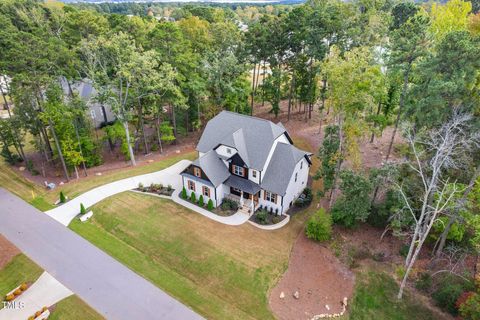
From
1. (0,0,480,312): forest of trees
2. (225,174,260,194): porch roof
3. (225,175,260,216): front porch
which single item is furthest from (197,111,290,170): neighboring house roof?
(0,0,480,312): forest of trees

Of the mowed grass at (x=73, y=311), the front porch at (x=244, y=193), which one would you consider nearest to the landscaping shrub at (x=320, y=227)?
the front porch at (x=244, y=193)

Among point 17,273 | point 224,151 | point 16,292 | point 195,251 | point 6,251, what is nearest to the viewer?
point 16,292

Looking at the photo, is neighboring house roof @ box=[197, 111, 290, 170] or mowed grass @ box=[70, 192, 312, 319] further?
neighboring house roof @ box=[197, 111, 290, 170]

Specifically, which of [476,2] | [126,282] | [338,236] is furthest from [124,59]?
[476,2]

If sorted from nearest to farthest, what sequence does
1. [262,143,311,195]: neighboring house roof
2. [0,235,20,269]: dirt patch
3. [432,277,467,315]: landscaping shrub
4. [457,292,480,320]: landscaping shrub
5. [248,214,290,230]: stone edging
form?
[457,292,480,320]: landscaping shrub, [432,277,467,315]: landscaping shrub, [0,235,20,269]: dirt patch, [248,214,290,230]: stone edging, [262,143,311,195]: neighboring house roof

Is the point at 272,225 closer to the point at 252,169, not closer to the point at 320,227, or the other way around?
the point at 320,227

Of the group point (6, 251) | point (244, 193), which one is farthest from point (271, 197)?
point (6, 251)

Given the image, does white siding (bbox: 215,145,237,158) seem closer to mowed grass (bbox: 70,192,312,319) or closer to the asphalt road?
mowed grass (bbox: 70,192,312,319)
